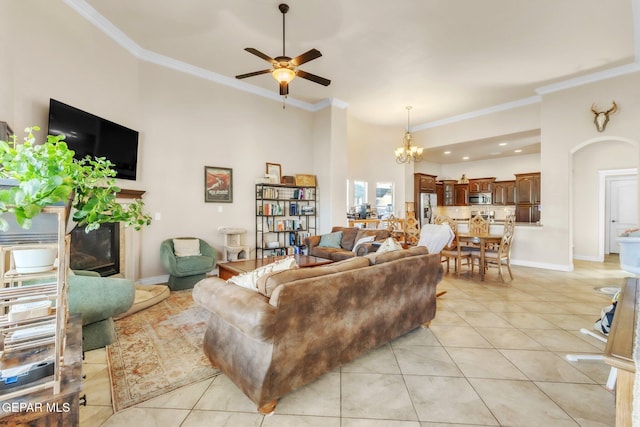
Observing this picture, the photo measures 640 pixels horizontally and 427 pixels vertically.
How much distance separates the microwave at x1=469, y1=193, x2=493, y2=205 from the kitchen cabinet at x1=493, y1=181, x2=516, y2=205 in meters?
0.15

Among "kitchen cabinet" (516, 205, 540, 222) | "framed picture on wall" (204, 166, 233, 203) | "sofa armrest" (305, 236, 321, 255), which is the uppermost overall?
"framed picture on wall" (204, 166, 233, 203)

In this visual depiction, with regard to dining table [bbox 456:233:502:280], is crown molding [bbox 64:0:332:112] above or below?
above

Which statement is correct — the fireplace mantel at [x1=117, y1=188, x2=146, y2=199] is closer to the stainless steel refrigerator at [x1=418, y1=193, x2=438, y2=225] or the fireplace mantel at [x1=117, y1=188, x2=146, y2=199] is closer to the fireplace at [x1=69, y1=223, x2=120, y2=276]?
the fireplace at [x1=69, y1=223, x2=120, y2=276]

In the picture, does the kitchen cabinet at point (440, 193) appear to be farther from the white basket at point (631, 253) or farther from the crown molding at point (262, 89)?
→ the white basket at point (631, 253)

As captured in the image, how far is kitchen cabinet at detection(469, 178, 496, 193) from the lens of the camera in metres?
9.69

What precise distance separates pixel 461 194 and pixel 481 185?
0.68m

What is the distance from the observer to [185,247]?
4.48 meters

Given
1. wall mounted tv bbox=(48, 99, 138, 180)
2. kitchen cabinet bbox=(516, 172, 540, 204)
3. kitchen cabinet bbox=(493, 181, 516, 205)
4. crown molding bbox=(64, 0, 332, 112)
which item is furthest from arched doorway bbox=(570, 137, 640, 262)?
wall mounted tv bbox=(48, 99, 138, 180)

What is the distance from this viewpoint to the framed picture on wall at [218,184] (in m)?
5.12

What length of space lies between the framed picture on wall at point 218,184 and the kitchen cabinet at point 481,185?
8.34 metres

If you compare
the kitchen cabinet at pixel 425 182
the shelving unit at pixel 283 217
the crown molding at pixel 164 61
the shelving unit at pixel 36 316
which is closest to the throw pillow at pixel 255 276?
the shelving unit at pixel 36 316

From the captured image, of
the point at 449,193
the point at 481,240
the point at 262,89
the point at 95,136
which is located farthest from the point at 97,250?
the point at 449,193

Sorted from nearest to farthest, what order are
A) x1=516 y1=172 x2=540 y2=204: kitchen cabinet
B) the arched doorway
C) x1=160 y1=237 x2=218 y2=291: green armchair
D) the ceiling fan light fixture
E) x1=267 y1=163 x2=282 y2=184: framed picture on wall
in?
the ceiling fan light fixture, x1=160 y1=237 x2=218 y2=291: green armchair, x1=267 y1=163 x2=282 y2=184: framed picture on wall, the arched doorway, x1=516 y1=172 x2=540 y2=204: kitchen cabinet

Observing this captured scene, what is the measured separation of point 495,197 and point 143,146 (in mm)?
9876
